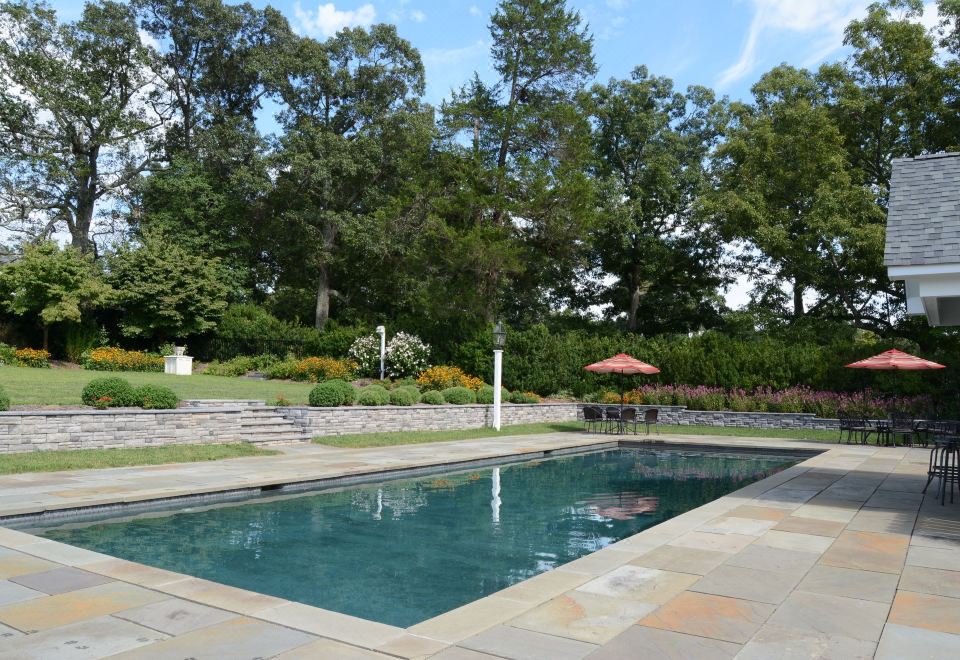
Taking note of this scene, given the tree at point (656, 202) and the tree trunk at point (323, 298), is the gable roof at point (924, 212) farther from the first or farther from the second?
the tree trunk at point (323, 298)

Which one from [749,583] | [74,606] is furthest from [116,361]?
[749,583]

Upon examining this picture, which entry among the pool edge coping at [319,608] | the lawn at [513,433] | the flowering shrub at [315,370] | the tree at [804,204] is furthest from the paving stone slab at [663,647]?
the tree at [804,204]

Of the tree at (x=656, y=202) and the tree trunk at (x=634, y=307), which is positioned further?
the tree trunk at (x=634, y=307)

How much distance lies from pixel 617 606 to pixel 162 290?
2856cm

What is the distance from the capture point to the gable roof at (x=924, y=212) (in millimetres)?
7176

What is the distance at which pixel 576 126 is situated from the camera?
25328 millimetres

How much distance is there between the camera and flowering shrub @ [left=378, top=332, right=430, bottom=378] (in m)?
25.3

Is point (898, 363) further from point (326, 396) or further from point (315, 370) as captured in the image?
point (315, 370)

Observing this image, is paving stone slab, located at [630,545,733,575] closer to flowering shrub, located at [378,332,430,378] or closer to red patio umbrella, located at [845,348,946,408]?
red patio umbrella, located at [845,348,946,408]

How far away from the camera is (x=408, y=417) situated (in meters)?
17.4

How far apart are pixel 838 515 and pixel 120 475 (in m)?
9.26

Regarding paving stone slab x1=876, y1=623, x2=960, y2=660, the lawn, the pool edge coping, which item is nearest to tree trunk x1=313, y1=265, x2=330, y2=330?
the lawn

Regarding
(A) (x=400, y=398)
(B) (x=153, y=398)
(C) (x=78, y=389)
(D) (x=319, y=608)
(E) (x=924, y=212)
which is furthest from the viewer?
(A) (x=400, y=398)

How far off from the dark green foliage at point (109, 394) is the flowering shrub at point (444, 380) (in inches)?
418
